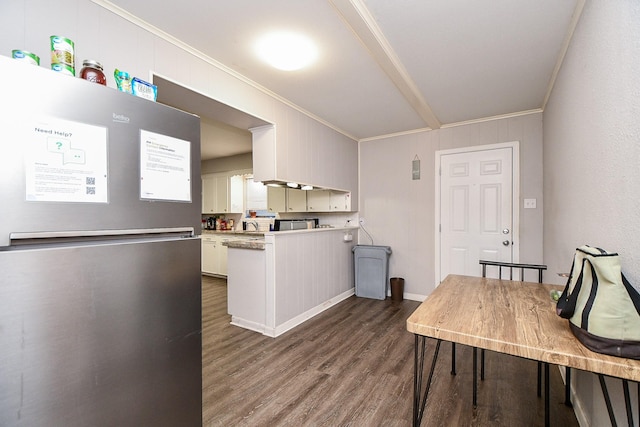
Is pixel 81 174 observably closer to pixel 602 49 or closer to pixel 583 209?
pixel 602 49

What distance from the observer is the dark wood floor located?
1.74 m

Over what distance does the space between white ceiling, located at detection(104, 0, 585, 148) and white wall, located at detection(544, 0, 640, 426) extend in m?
0.31

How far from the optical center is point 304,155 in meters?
3.41

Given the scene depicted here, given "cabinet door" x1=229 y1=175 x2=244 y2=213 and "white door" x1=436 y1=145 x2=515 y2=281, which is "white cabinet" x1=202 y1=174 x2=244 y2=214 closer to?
"cabinet door" x1=229 y1=175 x2=244 y2=213

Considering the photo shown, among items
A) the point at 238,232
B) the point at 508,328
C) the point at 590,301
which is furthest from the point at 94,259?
the point at 238,232

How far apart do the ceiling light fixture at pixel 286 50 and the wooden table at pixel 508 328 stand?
1927mm

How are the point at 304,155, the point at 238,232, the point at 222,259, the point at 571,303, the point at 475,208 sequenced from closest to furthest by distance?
the point at 571,303
the point at 304,155
the point at 475,208
the point at 238,232
the point at 222,259

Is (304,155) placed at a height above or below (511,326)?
above

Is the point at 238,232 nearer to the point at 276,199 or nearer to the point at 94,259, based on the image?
the point at 276,199

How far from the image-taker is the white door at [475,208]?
3525mm

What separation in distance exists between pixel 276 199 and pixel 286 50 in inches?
88.8

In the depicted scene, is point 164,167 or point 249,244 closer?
point 164,167

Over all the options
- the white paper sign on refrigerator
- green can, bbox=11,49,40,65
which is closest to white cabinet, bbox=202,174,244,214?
the white paper sign on refrigerator

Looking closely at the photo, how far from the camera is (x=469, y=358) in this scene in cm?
245
